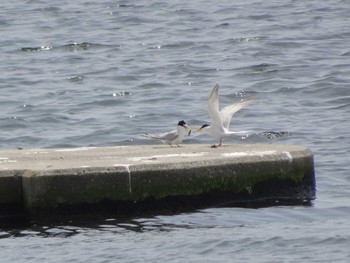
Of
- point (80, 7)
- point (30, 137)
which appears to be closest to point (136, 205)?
point (30, 137)

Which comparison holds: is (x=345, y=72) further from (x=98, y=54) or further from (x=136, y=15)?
(x=136, y=15)

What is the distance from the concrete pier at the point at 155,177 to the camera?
30.3 feet

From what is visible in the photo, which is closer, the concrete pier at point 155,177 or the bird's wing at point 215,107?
the concrete pier at point 155,177

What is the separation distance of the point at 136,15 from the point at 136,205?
1698 centimetres

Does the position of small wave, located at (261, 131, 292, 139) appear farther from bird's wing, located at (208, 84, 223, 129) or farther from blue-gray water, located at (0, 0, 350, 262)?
bird's wing, located at (208, 84, 223, 129)

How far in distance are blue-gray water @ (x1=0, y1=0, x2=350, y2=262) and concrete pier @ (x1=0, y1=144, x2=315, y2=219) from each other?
0.16m

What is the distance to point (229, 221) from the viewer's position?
9.50 m

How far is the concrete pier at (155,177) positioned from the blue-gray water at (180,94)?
6.4 inches

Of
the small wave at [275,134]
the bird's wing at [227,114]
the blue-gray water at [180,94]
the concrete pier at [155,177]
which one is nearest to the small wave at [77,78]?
the blue-gray water at [180,94]

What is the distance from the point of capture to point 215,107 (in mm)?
11242

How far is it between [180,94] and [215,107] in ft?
21.3

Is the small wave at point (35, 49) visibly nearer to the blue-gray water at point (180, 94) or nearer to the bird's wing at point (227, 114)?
the blue-gray water at point (180, 94)

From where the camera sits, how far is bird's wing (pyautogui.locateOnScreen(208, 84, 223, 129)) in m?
11.2

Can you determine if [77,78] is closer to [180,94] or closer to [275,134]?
[180,94]
